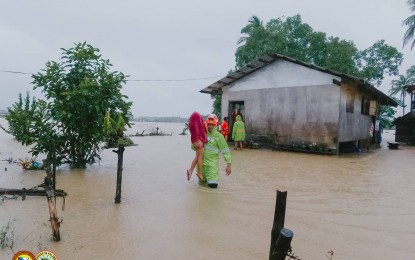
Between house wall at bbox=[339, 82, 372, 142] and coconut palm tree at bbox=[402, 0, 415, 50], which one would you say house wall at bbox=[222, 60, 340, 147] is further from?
coconut palm tree at bbox=[402, 0, 415, 50]

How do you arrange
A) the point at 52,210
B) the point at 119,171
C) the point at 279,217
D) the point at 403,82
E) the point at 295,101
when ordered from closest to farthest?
the point at 279,217
the point at 52,210
the point at 119,171
the point at 295,101
the point at 403,82

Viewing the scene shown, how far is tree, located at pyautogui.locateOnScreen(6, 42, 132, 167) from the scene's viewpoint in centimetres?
782

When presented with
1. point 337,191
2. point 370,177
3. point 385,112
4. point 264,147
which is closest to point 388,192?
point 337,191

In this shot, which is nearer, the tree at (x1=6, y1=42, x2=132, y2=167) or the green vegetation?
the tree at (x1=6, y1=42, x2=132, y2=167)

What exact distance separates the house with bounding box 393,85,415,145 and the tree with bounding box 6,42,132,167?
21.0m

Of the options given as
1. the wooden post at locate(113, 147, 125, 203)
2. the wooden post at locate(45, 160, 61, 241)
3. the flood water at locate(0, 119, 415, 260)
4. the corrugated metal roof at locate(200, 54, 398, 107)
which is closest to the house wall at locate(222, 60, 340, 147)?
the corrugated metal roof at locate(200, 54, 398, 107)

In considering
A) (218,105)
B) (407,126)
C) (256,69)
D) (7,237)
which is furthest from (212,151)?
(407,126)

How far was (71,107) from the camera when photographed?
26.3 ft

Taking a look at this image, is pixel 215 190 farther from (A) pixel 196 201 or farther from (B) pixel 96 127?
(B) pixel 96 127

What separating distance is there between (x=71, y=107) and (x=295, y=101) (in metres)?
9.46

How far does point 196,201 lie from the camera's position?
5.63 meters

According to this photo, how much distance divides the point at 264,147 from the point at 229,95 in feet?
11.1

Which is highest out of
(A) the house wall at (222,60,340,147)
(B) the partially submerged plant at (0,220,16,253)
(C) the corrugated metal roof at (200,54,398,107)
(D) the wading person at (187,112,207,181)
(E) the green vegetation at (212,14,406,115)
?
(E) the green vegetation at (212,14,406,115)

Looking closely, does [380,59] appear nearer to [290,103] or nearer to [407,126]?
[407,126]
